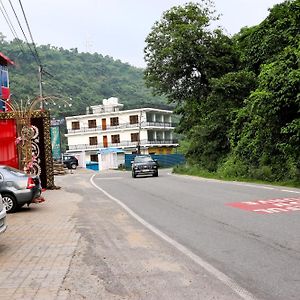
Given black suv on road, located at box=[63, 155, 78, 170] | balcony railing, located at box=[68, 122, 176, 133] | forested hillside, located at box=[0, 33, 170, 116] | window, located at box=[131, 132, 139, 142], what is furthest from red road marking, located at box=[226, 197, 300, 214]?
window, located at box=[131, 132, 139, 142]

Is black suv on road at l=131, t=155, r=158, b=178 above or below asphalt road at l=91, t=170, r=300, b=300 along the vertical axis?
above

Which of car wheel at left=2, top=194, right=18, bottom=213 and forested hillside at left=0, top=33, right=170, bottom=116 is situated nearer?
car wheel at left=2, top=194, right=18, bottom=213

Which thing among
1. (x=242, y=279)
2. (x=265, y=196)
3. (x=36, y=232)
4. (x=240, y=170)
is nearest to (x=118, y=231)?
(x=36, y=232)

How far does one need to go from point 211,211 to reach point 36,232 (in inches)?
182

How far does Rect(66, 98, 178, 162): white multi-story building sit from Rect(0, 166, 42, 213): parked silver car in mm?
61150

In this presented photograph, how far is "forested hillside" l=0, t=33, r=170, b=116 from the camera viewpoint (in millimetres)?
45844

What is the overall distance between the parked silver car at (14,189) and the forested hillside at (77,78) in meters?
30.3

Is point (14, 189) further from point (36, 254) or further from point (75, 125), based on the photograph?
point (75, 125)

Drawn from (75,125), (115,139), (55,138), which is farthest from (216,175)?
(75,125)

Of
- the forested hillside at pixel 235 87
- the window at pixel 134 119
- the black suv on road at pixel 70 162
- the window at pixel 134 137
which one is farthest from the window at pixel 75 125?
the forested hillside at pixel 235 87

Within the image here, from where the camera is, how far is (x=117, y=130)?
8106cm

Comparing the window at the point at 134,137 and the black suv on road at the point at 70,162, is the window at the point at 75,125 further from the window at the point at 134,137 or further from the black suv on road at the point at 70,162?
the black suv on road at the point at 70,162

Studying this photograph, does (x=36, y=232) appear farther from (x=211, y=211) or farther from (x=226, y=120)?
Result: (x=226, y=120)

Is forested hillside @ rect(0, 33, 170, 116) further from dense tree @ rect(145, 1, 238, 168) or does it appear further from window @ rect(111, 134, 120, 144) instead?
dense tree @ rect(145, 1, 238, 168)
